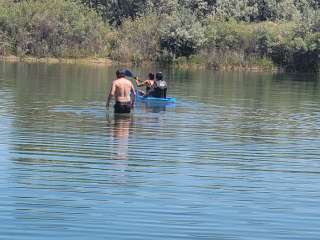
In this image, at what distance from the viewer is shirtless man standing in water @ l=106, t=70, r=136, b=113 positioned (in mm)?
26547

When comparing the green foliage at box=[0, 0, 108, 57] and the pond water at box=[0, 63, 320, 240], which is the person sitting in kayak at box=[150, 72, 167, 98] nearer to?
the pond water at box=[0, 63, 320, 240]

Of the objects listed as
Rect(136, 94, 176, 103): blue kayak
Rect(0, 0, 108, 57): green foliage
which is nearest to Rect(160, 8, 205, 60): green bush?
Rect(0, 0, 108, 57): green foliage

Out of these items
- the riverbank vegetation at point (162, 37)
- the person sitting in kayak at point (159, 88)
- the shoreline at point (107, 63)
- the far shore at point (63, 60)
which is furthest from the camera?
the riverbank vegetation at point (162, 37)

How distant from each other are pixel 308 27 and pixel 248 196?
189 ft

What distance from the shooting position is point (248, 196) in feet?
46.8

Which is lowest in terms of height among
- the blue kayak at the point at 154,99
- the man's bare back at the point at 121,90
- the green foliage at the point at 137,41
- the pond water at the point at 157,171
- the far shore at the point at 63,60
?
the pond water at the point at 157,171

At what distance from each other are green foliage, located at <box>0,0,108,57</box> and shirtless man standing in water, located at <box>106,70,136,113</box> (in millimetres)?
45212

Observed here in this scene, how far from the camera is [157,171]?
16.4 m

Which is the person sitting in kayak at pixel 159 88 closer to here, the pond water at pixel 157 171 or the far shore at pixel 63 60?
the pond water at pixel 157 171

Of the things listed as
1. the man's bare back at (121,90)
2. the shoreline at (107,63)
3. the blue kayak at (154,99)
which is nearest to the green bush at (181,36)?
the shoreline at (107,63)

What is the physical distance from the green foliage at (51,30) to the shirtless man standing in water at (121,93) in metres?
45.2

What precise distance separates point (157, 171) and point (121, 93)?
10430mm

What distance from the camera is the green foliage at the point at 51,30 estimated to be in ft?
236

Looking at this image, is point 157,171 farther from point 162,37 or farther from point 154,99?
point 162,37
